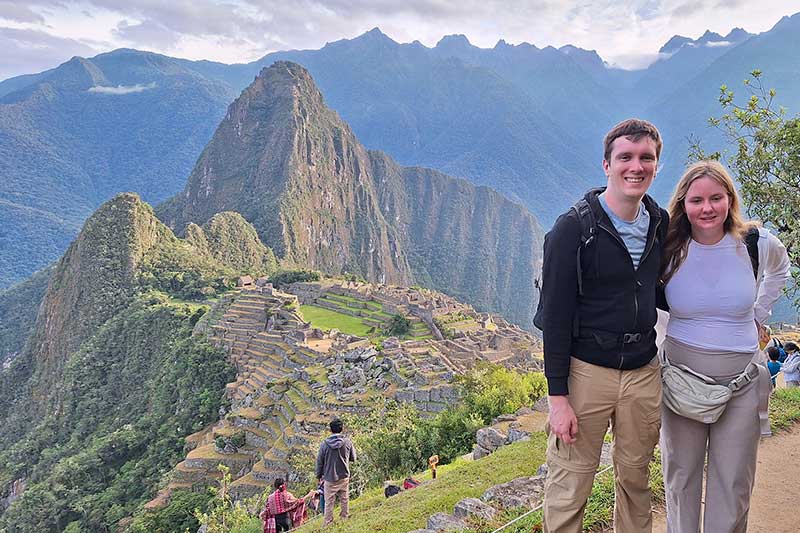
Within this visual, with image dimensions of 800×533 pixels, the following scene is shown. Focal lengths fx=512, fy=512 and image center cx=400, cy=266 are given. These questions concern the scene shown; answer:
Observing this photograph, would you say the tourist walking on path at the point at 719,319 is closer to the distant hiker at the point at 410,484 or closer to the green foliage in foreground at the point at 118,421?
the distant hiker at the point at 410,484

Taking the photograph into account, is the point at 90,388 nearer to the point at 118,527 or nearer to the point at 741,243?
the point at 118,527

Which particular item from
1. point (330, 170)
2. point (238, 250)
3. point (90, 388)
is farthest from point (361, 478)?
point (330, 170)

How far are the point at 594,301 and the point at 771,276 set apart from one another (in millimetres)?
1122

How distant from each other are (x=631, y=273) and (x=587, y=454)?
0.89 metres

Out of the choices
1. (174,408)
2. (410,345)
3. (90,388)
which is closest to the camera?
(410,345)

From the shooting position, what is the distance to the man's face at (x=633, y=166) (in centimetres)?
237

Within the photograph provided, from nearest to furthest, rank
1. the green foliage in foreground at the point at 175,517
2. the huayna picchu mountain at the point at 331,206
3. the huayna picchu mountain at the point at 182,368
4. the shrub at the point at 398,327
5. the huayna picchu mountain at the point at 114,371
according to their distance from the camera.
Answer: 1. the green foliage in foreground at the point at 175,517
2. the huayna picchu mountain at the point at 182,368
3. the huayna picchu mountain at the point at 114,371
4. the shrub at the point at 398,327
5. the huayna picchu mountain at the point at 331,206

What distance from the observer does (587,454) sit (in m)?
2.46

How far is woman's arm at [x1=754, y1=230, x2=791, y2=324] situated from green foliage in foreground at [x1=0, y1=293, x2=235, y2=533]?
997 inches

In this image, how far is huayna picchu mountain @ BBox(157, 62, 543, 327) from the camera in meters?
98.7

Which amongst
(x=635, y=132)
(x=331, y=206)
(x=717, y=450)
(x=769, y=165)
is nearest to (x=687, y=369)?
(x=717, y=450)

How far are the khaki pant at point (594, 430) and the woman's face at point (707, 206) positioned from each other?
28.4 inches

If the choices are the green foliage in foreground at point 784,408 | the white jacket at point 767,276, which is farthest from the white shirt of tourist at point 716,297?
the green foliage in foreground at point 784,408

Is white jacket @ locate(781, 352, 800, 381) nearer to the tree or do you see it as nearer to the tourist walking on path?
the tree
